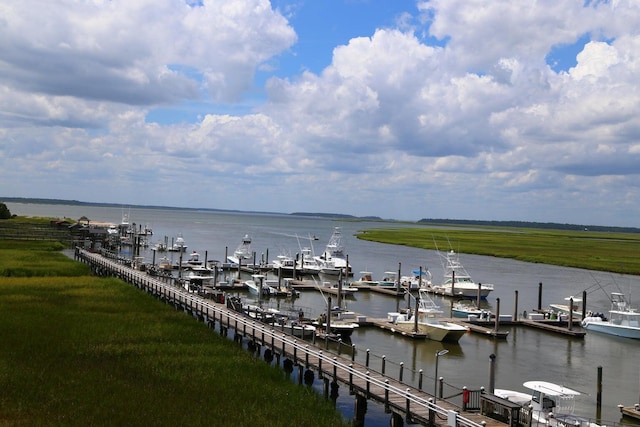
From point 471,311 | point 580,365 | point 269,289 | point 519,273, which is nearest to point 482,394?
point 580,365

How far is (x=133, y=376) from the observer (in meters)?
25.4

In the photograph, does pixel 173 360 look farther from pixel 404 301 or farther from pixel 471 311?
pixel 404 301

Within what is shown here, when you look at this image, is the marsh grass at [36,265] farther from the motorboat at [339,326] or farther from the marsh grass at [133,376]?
the motorboat at [339,326]

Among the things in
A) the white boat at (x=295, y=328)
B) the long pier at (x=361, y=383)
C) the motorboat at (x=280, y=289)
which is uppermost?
the long pier at (x=361, y=383)

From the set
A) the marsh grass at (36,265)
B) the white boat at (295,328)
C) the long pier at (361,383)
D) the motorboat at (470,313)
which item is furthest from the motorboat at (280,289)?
the long pier at (361,383)

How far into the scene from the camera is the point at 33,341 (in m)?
30.1

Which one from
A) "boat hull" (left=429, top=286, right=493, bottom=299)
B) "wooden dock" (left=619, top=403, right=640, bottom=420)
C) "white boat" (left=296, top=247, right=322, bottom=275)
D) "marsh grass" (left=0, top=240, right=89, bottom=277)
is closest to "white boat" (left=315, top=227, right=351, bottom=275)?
"white boat" (left=296, top=247, right=322, bottom=275)

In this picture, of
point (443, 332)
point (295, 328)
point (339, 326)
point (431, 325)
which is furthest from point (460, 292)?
point (295, 328)

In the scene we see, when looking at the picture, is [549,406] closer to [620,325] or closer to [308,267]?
[620,325]

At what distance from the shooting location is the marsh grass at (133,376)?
21.3m

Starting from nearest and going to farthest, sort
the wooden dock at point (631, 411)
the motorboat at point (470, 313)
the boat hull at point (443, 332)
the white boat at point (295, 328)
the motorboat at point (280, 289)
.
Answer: the wooden dock at point (631, 411), the white boat at point (295, 328), the boat hull at point (443, 332), the motorboat at point (470, 313), the motorboat at point (280, 289)

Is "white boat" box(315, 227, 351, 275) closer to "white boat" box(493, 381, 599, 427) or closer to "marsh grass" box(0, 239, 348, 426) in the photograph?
"marsh grass" box(0, 239, 348, 426)

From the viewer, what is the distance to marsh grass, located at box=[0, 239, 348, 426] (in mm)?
21266

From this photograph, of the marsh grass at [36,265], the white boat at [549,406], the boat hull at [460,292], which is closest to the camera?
the white boat at [549,406]
